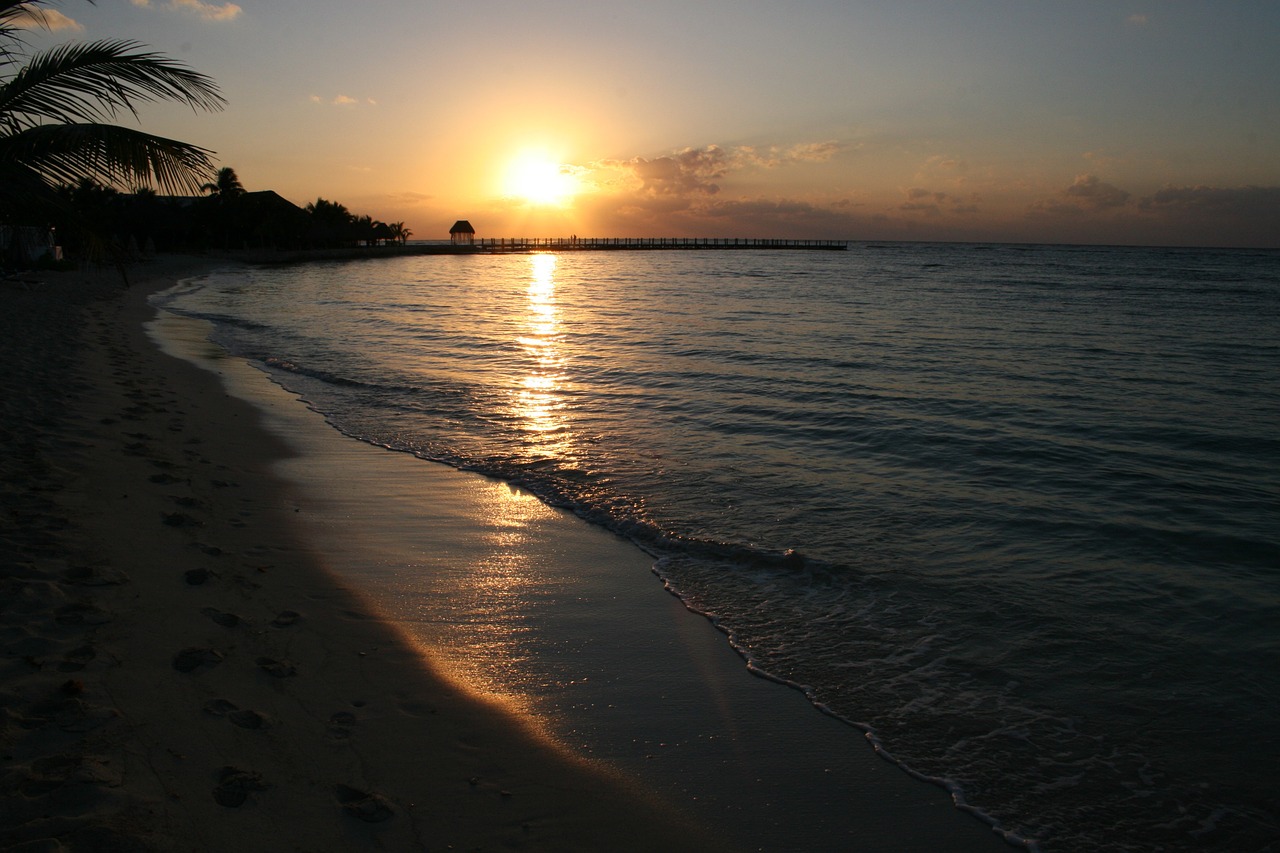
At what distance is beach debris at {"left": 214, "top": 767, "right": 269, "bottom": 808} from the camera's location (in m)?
2.97

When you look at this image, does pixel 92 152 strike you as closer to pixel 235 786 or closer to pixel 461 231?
pixel 235 786

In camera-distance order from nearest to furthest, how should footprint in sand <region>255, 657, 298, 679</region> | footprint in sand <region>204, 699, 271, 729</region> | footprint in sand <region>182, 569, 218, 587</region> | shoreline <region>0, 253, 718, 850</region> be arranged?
shoreline <region>0, 253, 718, 850</region> → footprint in sand <region>204, 699, 271, 729</region> → footprint in sand <region>255, 657, 298, 679</region> → footprint in sand <region>182, 569, 218, 587</region>

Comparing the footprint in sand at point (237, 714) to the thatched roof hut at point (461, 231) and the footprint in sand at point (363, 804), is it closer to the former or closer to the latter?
the footprint in sand at point (363, 804)

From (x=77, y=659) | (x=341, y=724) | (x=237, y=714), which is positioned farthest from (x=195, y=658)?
(x=341, y=724)

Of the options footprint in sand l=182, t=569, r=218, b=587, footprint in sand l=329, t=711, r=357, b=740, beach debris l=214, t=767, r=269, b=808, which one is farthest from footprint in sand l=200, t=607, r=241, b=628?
beach debris l=214, t=767, r=269, b=808

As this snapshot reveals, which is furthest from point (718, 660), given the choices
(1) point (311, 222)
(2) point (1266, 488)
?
(1) point (311, 222)

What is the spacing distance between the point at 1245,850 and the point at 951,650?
1.71 m

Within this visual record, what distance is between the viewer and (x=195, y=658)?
396cm

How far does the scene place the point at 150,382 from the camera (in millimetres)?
11781

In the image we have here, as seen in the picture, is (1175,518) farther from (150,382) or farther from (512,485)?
(150,382)

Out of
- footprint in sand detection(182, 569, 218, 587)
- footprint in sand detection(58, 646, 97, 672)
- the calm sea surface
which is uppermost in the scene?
footprint in sand detection(58, 646, 97, 672)

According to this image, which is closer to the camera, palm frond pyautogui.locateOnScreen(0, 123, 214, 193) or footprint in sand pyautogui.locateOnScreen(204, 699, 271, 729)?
footprint in sand pyautogui.locateOnScreen(204, 699, 271, 729)

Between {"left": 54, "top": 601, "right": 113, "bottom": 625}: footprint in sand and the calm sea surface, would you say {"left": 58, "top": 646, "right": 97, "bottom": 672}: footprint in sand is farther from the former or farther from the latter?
the calm sea surface

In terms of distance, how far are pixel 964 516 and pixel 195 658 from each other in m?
6.09
